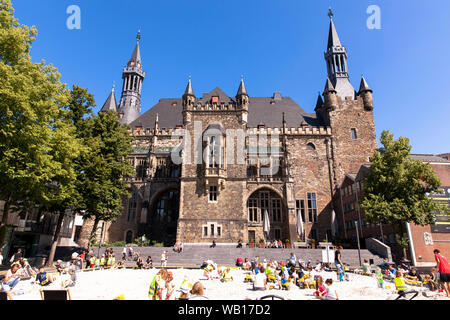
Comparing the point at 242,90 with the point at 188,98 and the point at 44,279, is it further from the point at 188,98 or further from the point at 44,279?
the point at 44,279

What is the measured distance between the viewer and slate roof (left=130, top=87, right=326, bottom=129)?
39344 mm

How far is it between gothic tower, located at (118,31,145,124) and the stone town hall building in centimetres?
427

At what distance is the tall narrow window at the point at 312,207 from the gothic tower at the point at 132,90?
30084 mm


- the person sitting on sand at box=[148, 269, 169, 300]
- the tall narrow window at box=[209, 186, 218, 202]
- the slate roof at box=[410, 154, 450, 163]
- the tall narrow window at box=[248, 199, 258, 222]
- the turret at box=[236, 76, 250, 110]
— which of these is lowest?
the person sitting on sand at box=[148, 269, 169, 300]

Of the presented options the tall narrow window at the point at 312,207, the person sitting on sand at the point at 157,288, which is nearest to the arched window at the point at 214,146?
the tall narrow window at the point at 312,207

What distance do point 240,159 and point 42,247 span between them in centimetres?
2282

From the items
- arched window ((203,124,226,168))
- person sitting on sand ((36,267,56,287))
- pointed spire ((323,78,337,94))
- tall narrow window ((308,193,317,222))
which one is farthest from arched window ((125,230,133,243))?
pointed spire ((323,78,337,94))

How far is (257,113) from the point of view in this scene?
41.3 m

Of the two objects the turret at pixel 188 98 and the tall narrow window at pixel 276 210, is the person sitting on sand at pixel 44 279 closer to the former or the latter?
the turret at pixel 188 98

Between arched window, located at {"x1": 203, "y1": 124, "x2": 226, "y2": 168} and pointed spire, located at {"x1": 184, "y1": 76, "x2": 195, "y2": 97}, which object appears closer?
arched window, located at {"x1": 203, "y1": 124, "x2": 226, "y2": 168}

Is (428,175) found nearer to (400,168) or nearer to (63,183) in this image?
(400,168)

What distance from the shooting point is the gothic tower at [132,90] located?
46.1m

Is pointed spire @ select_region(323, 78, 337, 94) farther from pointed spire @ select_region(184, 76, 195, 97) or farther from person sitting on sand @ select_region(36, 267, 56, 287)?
person sitting on sand @ select_region(36, 267, 56, 287)

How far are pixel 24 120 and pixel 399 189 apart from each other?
26.2m
